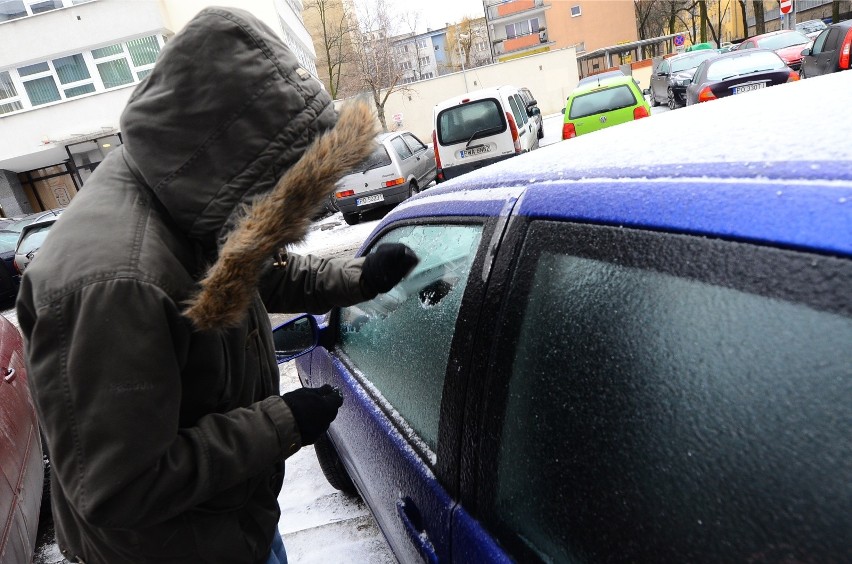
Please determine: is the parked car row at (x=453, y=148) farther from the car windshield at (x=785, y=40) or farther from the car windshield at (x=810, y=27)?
the car windshield at (x=810, y=27)

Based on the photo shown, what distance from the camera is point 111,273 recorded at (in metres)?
1.07

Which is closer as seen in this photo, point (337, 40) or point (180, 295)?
point (180, 295)

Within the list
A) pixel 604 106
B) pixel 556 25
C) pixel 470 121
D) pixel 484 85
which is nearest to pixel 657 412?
pixel 470 121

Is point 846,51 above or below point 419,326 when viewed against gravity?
below

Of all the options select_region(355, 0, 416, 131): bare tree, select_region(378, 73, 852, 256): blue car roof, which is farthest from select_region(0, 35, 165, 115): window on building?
select_region(378, 73, 852, 256): blue car roof

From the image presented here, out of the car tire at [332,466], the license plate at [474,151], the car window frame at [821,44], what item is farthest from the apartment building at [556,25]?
the car tire at [332,466]

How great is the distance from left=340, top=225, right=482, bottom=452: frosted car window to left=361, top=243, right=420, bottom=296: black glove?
0.05 meters

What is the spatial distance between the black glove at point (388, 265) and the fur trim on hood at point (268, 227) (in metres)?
0.48

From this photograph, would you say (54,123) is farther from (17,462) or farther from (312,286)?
(312,286)

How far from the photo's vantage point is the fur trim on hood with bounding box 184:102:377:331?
114cm

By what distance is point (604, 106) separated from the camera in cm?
1148

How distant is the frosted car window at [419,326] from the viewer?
146 centimetres

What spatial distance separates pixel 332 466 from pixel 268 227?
1927 mm

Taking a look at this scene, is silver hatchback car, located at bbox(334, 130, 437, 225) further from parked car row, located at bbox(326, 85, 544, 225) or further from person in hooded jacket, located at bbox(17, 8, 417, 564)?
person in hooded jacket, located at bbox(17, 8, 417, 564)
